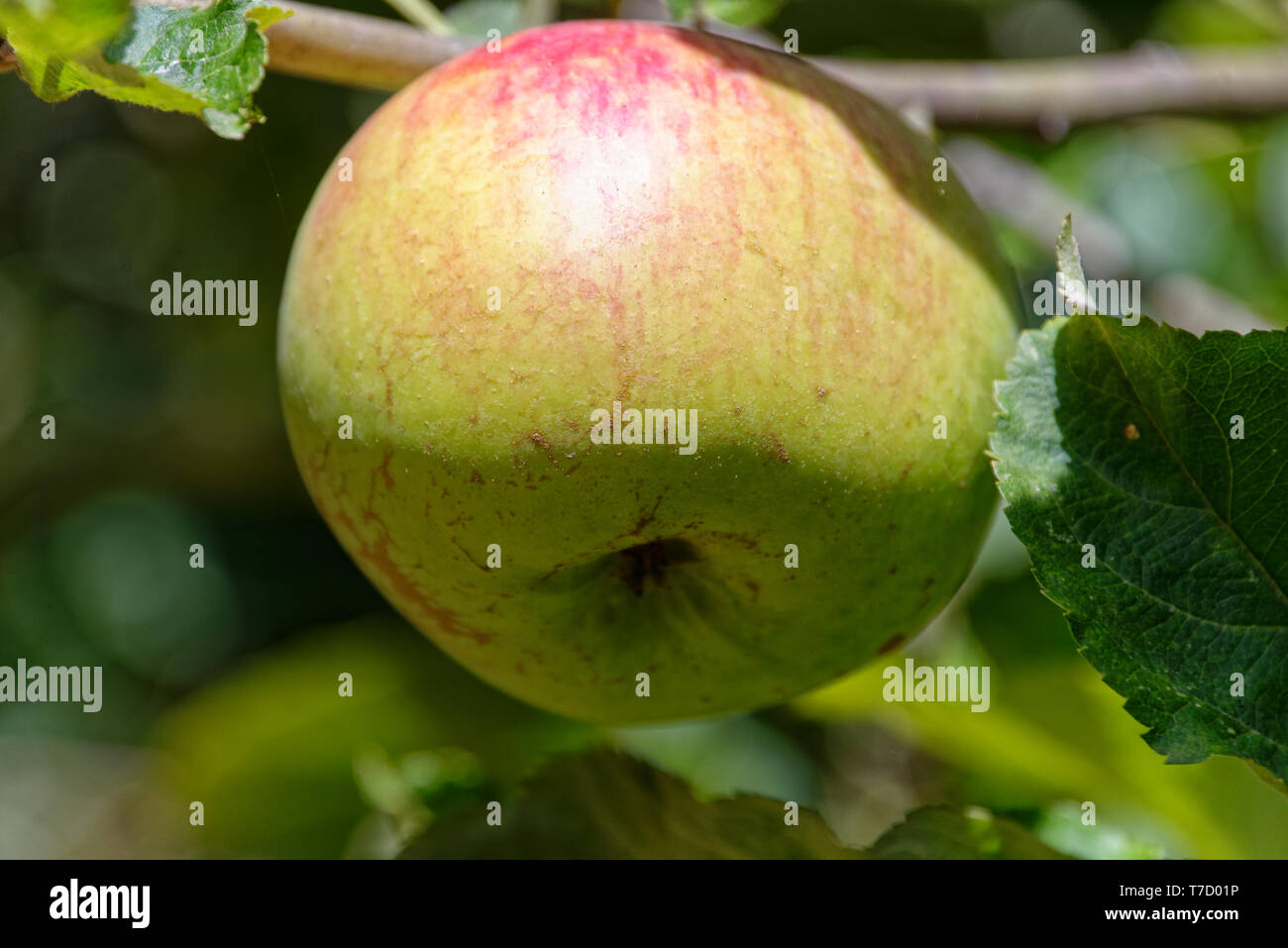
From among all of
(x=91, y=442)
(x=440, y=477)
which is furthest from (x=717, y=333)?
(x=91, y=442)

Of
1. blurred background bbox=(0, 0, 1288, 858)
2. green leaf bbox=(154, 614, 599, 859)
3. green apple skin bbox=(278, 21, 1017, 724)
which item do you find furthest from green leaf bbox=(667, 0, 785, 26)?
green leaf bbox=(154, 614, 599, 859)

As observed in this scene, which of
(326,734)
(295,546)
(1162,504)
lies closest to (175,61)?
(1162,504)

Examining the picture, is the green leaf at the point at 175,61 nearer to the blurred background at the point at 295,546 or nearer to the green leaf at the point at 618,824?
the blurred background at the point at 295,546

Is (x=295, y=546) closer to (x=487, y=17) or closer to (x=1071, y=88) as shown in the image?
(x=487, y=17)

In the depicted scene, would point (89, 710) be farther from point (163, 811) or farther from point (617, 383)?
point (617, 383)

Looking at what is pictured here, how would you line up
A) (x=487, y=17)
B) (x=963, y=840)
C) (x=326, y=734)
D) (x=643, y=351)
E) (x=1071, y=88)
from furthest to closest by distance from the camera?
(x=326, y=734)
(x=1071, y=88)
(x=487, y=17)
(x=963, y=840)
(x=643, y=351)

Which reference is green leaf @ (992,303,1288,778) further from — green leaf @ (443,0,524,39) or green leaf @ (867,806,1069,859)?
green leaf @ (443,0,524,39)
